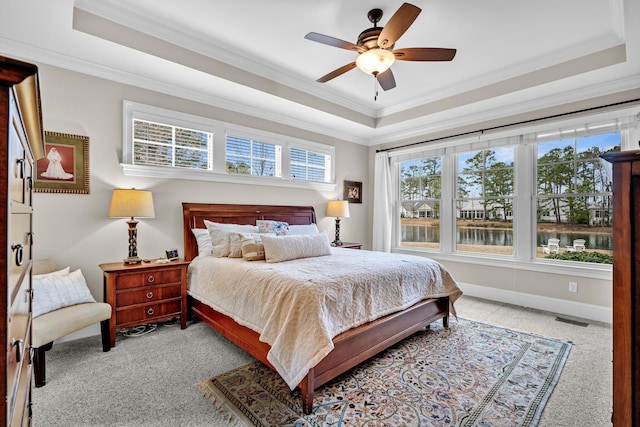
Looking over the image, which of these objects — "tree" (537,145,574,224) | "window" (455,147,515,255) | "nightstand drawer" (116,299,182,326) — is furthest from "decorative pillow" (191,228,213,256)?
"tree" (537,145,574,224)

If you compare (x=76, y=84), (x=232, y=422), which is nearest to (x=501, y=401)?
(x=232, y=422)

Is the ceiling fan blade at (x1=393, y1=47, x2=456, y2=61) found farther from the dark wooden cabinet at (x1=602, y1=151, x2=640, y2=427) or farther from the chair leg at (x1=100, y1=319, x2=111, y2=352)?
the chair leg at (x1=100, y1=319, x2=111, y2=352)

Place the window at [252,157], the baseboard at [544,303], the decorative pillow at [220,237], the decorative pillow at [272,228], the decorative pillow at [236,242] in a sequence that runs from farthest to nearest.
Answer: the window at [252,157], the decorative pillow at [272,228], the baseboard at [544,303], the decorative pillow at [220,237], the decorative pillow at [236,242]

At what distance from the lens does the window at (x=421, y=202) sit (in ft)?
16.4

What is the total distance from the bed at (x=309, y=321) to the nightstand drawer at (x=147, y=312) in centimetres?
20

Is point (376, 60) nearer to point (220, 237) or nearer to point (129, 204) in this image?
point (220, 237)

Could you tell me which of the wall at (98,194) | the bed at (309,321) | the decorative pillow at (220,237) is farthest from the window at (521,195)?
the wall at (98,194)

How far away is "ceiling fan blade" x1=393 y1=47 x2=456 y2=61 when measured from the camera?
2.44 metres

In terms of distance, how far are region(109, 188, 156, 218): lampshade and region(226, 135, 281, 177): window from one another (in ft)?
4.03

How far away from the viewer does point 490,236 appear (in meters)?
4.40

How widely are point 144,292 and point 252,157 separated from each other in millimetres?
2154

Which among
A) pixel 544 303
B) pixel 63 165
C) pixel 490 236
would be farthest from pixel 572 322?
pixel 63 165

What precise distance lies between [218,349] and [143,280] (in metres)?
0.98

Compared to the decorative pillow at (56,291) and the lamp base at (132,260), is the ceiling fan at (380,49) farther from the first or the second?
the decorative pillow at (56,291)
